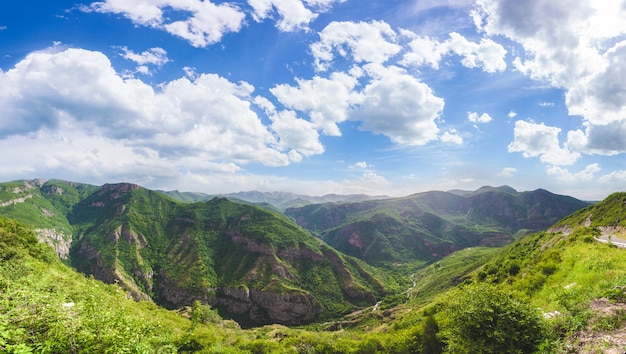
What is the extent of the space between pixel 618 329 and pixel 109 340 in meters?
30.1

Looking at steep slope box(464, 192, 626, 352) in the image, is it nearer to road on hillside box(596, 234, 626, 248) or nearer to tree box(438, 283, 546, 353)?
tree box(438, 283, 546, 353)

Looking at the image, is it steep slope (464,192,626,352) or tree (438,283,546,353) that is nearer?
steep slope (464,192,626,352)

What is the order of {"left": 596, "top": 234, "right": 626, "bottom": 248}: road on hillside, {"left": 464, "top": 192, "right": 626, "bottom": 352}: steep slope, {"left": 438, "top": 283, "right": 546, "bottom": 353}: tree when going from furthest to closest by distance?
1. {"left": 596, "top": 234, "right": 626, "bottom": 248}: road on hillside
2. {"left": 438, "top": 283, "right": 546, "bottom": 353}: tree
3. {"left": 464, "top": 192, "right": 626, "bottom": 352}: steep slope

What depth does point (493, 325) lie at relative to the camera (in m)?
22.8

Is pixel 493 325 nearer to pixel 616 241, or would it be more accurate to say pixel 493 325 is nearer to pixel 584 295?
pixel 584 295

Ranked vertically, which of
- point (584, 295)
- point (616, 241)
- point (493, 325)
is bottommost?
point (493, 325)

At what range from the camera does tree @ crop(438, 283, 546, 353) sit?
21.0m

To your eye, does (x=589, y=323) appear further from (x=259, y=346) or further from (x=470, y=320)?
(x=259, y=346)

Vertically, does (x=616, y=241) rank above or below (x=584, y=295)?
above

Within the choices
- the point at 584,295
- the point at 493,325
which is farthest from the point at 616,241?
the point at 493,325

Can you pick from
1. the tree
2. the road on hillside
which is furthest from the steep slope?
the road on hillside

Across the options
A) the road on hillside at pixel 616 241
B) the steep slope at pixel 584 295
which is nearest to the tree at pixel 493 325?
the steep slope at pixel 584 295

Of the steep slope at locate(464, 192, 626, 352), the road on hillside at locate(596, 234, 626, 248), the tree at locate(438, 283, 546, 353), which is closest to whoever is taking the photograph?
the steep slope at locate(464, 192, 626, 352)

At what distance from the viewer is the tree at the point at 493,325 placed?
2095 centimetres
